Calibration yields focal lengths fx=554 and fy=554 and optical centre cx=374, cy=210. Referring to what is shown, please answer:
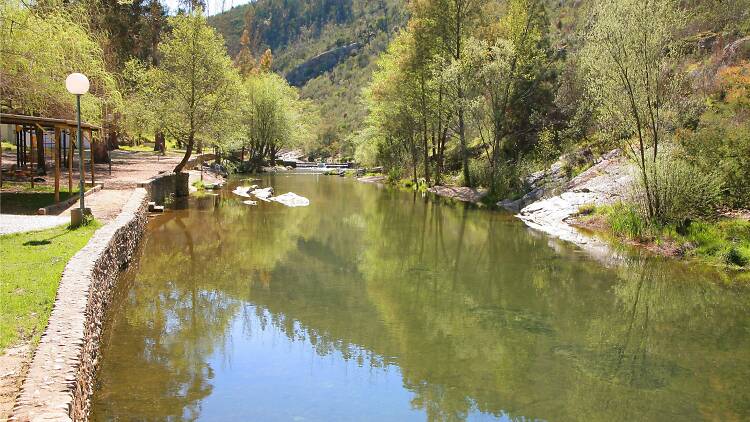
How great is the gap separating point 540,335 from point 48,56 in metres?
15.9

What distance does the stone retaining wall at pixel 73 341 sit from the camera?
16.2 ft

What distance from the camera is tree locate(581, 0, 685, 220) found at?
17.2m

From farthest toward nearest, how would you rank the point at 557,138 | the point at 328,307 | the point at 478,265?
the point at 557,138 → the point at 478,265 → the point at 328,307

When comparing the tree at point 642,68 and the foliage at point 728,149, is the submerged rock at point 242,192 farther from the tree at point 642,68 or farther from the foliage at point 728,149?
the foliage at point 728,149

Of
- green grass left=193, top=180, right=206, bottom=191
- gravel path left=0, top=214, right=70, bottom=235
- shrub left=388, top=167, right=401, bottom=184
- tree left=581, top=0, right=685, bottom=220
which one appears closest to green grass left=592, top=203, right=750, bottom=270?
tree left=581, top=0, right=685, bottom=220

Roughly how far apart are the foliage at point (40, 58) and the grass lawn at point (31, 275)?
6672 mm

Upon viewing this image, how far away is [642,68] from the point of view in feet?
57.3

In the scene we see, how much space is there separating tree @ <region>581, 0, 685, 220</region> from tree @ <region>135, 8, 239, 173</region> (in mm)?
19036

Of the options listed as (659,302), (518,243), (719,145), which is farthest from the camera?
(518,243)

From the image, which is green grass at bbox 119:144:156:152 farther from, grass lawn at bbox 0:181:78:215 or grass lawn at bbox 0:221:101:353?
grass lawn at bbox 0:221:101:353

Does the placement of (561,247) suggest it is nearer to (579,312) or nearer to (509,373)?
(579,312)

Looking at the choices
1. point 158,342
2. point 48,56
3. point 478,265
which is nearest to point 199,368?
point 158,342

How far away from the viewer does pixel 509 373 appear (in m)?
8.34

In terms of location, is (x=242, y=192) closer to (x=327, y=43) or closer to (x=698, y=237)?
(x=698, y=237)
